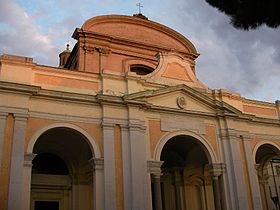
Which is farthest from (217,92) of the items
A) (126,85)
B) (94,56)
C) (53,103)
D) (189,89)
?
(53,103)

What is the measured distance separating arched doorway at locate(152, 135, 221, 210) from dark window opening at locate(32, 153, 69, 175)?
16.4ft

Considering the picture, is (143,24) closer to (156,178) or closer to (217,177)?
(217,177)

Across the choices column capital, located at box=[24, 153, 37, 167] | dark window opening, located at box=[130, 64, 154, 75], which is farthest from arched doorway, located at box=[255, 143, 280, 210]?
column capital, located at box=[24, 153, 37, 167]

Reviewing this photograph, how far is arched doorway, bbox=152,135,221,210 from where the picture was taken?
65.1 feet

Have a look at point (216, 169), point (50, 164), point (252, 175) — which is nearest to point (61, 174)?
point (50, 164)

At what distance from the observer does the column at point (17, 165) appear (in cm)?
1285

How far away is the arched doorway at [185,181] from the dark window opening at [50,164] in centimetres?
501

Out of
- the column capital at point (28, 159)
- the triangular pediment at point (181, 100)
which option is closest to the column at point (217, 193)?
the triangular pediment at point (181, 100)

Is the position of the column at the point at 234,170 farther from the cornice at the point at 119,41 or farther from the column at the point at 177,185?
the cornice at the point at 119,41

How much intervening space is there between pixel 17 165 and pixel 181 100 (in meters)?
7.35

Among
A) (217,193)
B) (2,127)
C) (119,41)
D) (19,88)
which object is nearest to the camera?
(2,127)

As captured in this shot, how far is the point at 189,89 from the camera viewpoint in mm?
17312

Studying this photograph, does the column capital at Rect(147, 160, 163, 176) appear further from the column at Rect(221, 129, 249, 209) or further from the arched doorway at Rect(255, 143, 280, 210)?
the arched doorway at Rect(255, 143, 280, 210)

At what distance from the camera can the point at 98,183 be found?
14.4 metres
